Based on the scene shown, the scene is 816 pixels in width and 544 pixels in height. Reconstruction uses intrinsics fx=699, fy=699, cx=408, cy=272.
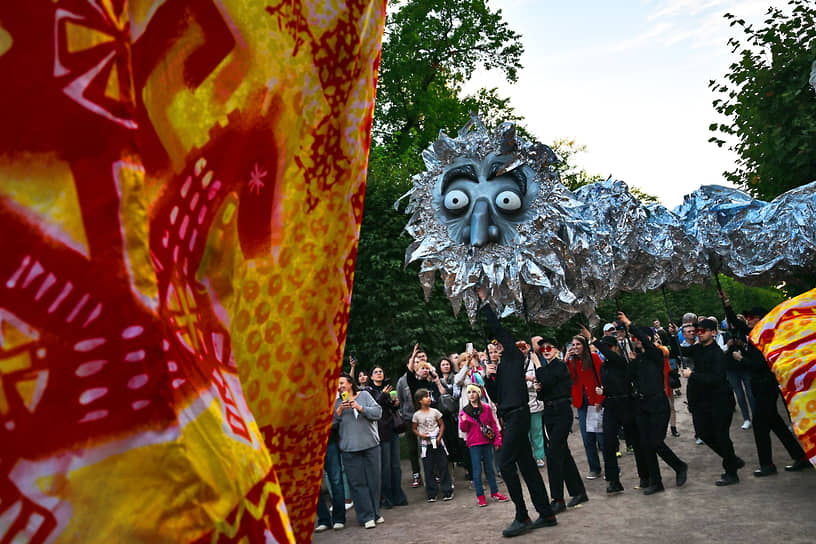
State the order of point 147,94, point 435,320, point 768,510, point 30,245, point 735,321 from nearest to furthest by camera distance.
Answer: point 30,245 → point 147,94 → point 768,510 → point 735,321 → point 435,320

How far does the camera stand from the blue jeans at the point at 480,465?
9.42 metres

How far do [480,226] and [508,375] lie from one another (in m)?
1.71

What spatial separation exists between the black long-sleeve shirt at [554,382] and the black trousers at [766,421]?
232 cm

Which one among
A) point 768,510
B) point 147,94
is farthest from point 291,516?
point 768,510

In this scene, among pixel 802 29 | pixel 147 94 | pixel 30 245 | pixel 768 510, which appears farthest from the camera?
pixel 802 29

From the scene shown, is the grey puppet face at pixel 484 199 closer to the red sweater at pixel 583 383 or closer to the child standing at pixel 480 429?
the child standing at pixel 480 429

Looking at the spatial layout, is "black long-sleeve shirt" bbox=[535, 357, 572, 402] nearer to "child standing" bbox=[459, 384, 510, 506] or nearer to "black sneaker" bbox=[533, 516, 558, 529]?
"child standing" bbox=[459, 384, 510, 506]

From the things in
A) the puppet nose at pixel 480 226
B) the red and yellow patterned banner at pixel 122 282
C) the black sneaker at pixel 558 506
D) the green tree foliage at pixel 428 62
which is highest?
the green tree foliage at pixel 428 62

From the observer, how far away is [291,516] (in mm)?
1069

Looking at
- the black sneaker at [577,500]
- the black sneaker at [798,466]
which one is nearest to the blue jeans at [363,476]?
the black sneaker at [577,500]

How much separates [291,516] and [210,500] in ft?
1.91

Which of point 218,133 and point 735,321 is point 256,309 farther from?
point 735,321

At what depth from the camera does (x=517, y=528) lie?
7.46 meters

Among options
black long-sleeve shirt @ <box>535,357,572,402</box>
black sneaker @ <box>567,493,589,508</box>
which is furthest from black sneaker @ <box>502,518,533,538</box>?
black long-sleeve shirt @ <box>535,357,572,402</box>
